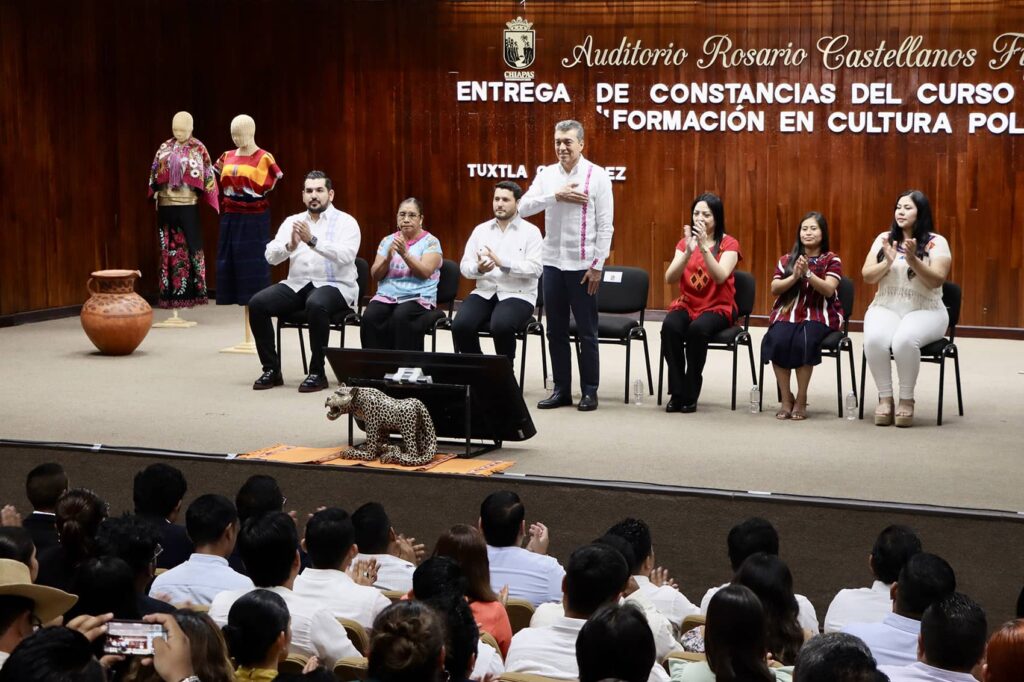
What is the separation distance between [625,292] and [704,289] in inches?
28.6

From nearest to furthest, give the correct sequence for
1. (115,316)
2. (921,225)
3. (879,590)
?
1. (879,590)
2. (921,225)
3. (115,316)

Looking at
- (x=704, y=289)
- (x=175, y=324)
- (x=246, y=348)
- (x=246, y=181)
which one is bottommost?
(x=246, y=348)

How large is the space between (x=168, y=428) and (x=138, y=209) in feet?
17.9

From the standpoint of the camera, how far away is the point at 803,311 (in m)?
7.54

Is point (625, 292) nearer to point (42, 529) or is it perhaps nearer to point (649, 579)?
point (649, 579)

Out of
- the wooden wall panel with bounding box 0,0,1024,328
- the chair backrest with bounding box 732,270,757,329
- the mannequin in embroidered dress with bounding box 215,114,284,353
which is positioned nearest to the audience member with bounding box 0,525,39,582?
the chair backrest with bounding box 732,270,757,329

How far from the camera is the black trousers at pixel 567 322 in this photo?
774 centimetres

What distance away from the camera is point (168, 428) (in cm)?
726

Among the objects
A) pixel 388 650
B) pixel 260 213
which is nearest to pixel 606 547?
pixel 388 650

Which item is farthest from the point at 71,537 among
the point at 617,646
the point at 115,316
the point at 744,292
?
the point at 115,316

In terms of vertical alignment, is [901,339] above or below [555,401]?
above

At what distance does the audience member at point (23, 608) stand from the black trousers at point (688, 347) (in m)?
5.09

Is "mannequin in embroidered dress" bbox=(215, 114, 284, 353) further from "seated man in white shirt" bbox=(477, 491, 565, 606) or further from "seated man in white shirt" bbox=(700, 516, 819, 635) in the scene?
"seated man in white shirt" bbox=(700, 516, 819, 635)

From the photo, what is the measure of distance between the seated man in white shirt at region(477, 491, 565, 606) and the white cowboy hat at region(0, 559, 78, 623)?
150cm
